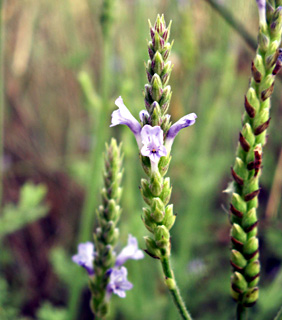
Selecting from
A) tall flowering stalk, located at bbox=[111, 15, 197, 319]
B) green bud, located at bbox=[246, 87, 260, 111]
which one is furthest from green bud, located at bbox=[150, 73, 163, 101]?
green bud, located at bbox=[246, 87, 260, 111]

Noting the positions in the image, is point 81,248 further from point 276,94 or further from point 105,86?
point 276,94

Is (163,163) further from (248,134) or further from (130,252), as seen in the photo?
(130,252)

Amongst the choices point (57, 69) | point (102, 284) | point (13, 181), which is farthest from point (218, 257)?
point (57, 69)

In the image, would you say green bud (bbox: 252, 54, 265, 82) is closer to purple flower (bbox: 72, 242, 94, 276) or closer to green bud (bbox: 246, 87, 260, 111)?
green bud (bbox: 246, 87, 260, 111)

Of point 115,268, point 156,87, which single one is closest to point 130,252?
point 115,268

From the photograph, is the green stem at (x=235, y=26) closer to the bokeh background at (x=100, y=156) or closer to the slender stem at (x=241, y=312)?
A: the bokeh background at (x=100, y=156)

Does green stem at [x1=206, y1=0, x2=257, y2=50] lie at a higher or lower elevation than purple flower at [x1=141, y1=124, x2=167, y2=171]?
higher
